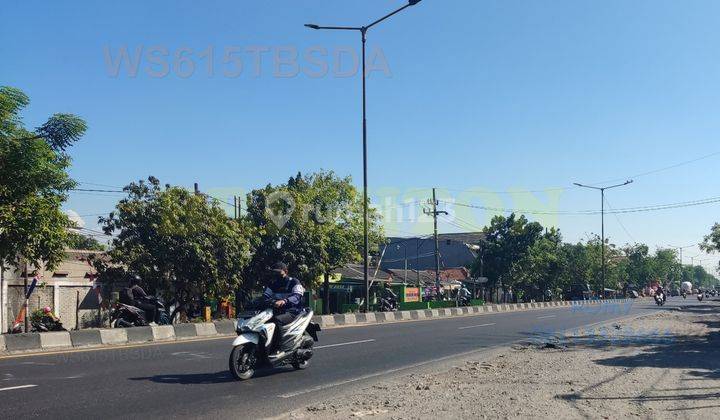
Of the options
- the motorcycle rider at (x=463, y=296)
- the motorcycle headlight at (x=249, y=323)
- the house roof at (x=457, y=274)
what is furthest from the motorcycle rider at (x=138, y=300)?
the house roof at (x=457, y=274)

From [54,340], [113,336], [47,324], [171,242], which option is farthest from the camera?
[171,242]

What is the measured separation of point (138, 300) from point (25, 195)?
3.73 m

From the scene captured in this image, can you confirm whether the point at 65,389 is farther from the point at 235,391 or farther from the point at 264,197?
the point at 264,197

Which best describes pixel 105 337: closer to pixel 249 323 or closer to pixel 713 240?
pixel 249 323

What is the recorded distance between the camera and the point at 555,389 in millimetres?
8273

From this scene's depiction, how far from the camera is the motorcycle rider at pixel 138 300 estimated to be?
15758mm

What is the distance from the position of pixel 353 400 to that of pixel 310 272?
20.9 m

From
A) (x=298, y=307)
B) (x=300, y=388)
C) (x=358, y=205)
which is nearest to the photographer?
(x=300, y=388)

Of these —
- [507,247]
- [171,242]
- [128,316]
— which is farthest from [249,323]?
[507,247]

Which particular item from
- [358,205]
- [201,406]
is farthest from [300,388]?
[358,205]

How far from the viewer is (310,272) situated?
28469mm

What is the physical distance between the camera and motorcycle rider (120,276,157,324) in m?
15.8

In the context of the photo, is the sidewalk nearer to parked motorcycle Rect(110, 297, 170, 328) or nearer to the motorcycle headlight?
the motorcycle headlight

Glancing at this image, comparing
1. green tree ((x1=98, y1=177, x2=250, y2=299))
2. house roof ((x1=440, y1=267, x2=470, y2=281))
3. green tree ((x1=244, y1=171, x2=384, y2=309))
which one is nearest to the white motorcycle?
green tree ((x1=98, y1=177, x2=250, y2=299))
